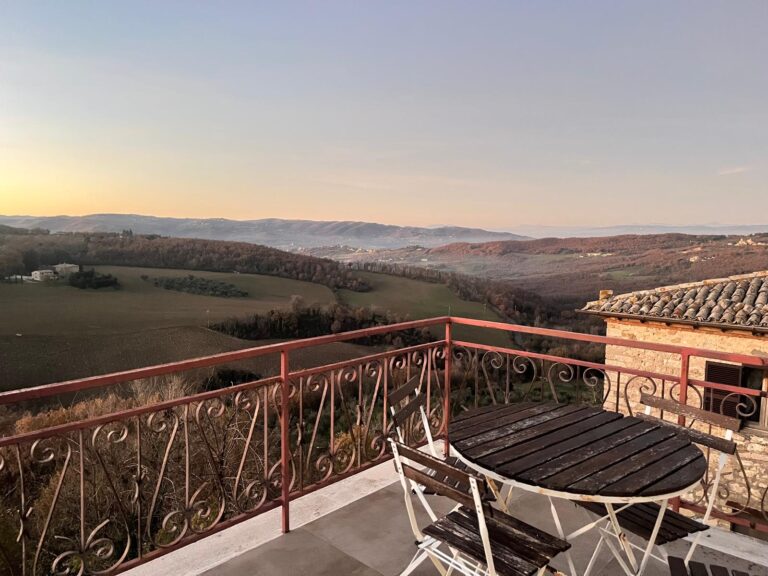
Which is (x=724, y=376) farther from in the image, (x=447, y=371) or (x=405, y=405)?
(x=405, y=405)

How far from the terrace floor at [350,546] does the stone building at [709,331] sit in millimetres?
8929

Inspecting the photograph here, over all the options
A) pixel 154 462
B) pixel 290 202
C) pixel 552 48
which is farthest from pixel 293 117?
pixel 154 462

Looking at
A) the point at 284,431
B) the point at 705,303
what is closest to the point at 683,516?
the point at 284,431

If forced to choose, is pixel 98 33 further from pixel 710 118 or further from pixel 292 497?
pixel 710 118

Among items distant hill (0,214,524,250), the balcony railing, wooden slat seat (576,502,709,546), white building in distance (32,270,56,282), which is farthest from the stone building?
white building in distance (32,270,56,282)

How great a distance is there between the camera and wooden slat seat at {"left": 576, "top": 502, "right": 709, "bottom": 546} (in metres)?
2.03

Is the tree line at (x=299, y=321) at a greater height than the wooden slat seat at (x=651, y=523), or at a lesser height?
lesser

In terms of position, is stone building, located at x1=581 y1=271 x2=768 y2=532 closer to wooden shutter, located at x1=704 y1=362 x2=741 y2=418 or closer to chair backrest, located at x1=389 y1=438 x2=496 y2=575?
wooden shutter, located at x1=704 y1=362 x2=741 y2=418

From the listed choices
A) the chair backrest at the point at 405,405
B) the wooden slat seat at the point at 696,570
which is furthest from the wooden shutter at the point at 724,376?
the chair backrest at the point at 405,405

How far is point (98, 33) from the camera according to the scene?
45.8 feet

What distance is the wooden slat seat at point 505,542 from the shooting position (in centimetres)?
164

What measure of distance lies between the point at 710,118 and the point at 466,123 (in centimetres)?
903

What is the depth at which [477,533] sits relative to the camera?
1.86 meters

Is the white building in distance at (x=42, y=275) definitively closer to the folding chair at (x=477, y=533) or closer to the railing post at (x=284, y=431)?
the railing post at (x=284, y=431)
